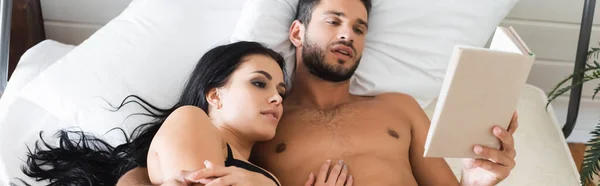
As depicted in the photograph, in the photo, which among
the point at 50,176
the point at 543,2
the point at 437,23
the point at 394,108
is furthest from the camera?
the point at 543,2

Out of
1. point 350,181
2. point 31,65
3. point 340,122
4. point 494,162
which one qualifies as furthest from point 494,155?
point 31,65

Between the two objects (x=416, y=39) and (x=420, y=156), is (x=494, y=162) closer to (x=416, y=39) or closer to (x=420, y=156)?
(x=420, y=156)

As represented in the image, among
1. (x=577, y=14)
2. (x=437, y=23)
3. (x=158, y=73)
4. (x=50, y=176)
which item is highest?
(x=577, y=14)

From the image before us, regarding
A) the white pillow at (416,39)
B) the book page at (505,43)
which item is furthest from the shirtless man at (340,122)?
the book page at (505,43)

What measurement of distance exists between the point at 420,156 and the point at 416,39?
1.31 feet

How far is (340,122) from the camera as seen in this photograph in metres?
1.46

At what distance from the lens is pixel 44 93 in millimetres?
1421

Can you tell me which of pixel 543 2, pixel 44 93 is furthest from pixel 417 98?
pixel 44 93

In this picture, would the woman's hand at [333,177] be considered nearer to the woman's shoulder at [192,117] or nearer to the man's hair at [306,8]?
the woman's shoulder at [192,117]

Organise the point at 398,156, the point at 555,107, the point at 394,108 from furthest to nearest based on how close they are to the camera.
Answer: the point at 555,107, the point at 394,108, the point at 398,156

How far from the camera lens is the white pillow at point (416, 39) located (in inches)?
67.1

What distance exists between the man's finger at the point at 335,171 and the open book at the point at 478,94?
0.86 feet

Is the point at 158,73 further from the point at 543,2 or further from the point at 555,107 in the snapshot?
the point at 555,107

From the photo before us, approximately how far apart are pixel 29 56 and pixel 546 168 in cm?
144
